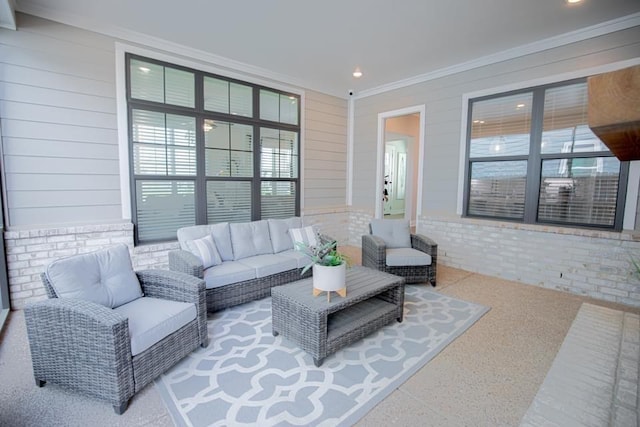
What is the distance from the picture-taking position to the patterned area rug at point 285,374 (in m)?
1.89

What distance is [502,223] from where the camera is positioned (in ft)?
14.4

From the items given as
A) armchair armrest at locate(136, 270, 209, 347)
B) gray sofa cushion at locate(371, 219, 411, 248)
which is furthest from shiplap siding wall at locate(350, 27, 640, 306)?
armchair armrest at locate(136, 270, 209, 347)

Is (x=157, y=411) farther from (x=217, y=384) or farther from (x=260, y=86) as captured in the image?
(x=260, y=86)

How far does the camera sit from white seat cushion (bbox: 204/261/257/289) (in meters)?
3.17

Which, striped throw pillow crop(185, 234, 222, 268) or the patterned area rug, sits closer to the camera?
the patterned area rug

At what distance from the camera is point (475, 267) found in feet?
15.4

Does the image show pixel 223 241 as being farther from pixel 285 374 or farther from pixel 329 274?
pixel 285 374

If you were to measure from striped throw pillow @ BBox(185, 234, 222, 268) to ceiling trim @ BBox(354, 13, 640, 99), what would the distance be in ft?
13.8

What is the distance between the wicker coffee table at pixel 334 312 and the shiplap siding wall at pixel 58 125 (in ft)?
8.44

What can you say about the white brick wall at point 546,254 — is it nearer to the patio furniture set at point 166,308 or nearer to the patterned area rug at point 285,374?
the patio furniture set at point 166,308

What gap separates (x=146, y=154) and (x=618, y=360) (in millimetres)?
4542

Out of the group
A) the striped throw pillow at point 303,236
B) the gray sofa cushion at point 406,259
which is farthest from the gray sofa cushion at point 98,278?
the gray sofa cushion at point 406,259

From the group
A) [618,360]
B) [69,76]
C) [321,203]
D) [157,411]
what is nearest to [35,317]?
[157,411]

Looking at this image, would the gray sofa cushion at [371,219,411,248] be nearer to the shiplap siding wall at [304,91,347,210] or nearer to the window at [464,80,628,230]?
the window at [464,80,628,230]
